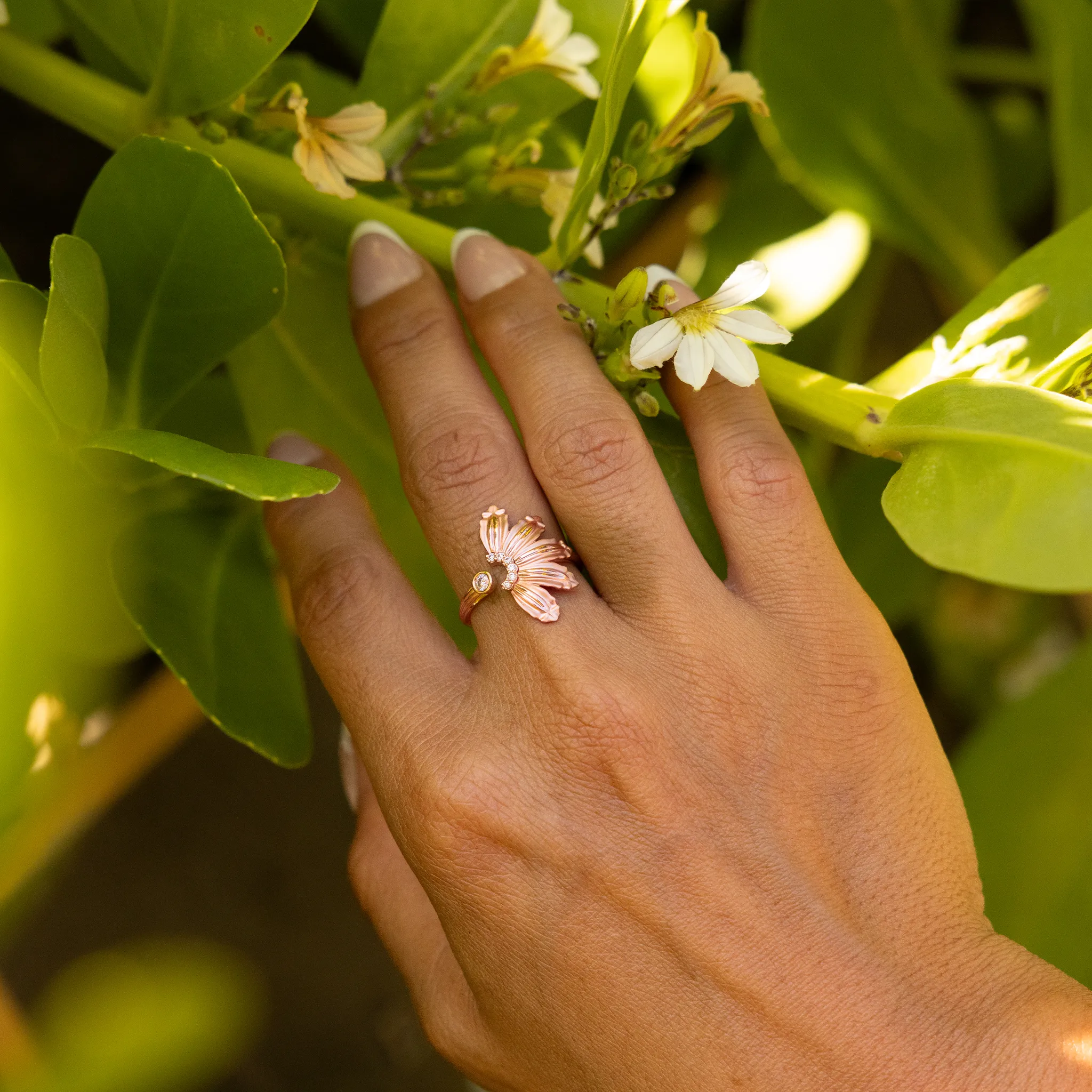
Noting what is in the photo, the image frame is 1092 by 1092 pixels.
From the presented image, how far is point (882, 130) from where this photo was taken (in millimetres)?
1173

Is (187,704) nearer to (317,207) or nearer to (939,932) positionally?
(317,207)

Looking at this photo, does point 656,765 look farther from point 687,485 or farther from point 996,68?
point 996,68

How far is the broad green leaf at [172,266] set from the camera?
0.62m

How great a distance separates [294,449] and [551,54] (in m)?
0.35

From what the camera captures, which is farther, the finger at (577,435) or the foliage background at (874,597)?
the foliage background at (874,597)

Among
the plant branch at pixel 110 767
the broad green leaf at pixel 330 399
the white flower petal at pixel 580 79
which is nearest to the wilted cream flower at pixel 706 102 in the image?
the white flower petal at pixel 580 79

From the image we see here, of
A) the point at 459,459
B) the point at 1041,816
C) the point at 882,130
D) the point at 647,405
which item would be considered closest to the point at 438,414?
the point at 459,459

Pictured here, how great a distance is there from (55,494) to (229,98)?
285 mm

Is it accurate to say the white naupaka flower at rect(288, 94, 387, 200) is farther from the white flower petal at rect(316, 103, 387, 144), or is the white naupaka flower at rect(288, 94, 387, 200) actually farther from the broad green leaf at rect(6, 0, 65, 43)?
the broad green leaf at rect(6, 0, 65, 43)

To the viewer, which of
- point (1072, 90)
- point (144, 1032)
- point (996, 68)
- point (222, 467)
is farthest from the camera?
point (996, 68)

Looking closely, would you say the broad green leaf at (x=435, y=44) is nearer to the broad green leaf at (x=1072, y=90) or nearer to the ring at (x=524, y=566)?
the ring at (x=524, y=566)

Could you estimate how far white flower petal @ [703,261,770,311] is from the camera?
1.97 ft

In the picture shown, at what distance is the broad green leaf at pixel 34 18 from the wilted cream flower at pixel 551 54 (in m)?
0.37

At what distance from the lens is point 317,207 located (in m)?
0.73
